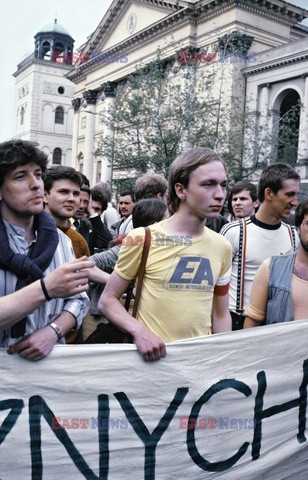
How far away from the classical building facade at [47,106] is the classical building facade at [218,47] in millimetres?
21309

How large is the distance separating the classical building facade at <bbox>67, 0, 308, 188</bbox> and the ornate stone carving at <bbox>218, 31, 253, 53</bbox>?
0.05 metres

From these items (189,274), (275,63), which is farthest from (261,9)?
(189,274)

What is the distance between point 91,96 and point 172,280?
4317 cm

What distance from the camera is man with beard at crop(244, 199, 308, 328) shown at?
2867 mm

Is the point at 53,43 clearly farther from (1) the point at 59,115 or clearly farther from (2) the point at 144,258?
(2) the point at 144,258

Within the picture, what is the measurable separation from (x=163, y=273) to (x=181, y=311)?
7.5 inches

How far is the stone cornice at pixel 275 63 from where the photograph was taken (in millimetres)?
25973

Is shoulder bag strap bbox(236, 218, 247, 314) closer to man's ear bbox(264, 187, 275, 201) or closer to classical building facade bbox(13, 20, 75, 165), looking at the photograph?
man's ear bbox(264, 187, 275, 201)

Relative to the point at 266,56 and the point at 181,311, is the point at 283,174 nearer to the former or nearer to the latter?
the point at 181,311

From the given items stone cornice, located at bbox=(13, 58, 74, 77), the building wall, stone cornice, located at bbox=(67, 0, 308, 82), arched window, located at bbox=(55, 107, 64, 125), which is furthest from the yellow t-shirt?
stone cornice, located at bbox=(13, 58, 74, 77)

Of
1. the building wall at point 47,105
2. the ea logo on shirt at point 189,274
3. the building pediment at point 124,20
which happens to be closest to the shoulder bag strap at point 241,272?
the ea logo on shirt at point 189,274

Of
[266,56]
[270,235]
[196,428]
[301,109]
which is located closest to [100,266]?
[270,235]

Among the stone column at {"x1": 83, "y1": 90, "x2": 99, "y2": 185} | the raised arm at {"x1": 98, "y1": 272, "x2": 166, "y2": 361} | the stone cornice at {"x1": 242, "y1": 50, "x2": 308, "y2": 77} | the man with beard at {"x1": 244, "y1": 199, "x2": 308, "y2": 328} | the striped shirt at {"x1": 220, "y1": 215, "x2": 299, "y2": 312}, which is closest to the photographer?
the raised arm at {"x1": 98, "y1": 272, "x2": 166, "y2": 361}

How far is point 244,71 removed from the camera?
2891cm
